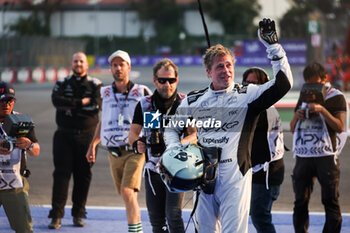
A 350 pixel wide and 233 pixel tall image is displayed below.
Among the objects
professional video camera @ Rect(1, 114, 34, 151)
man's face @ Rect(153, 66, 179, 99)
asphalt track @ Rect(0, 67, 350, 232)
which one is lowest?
asphalt track @ Rect(0, 67, 350, 232)

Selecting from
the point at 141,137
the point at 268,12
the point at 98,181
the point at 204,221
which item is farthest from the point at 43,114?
the point at 204,221

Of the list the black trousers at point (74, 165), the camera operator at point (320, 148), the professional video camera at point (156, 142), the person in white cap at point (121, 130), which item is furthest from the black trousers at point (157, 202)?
the black trousers at point (74, 165)

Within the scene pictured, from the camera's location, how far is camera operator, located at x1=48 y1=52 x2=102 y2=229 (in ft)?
24.7

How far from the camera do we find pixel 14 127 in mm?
5102

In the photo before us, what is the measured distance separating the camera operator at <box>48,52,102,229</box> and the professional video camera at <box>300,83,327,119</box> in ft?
8.80

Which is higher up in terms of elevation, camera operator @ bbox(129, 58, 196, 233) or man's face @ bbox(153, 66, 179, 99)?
man's face @ bbox(153, 66, 179, 99)

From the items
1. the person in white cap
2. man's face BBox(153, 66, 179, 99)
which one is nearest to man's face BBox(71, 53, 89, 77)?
the person in white cap

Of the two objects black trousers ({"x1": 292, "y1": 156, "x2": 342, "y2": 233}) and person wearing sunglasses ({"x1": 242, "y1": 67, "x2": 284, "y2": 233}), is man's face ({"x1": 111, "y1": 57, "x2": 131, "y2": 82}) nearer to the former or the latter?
person wearing sunglasses ({"x1": 242, "y1": 67, "x2": 284, "y2": 233})

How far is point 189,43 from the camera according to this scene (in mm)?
48969

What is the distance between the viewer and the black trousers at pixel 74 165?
24.5 feet

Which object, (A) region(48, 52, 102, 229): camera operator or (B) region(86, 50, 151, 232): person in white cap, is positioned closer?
(B) region(86, 50, 151, 232): person in white cap

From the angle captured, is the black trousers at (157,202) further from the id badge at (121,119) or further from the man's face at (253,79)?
the man's face at (253,79)

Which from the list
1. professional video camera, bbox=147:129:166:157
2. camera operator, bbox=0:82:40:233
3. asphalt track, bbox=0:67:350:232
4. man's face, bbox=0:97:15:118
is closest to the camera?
camera operator, bbox=0:82:40:233

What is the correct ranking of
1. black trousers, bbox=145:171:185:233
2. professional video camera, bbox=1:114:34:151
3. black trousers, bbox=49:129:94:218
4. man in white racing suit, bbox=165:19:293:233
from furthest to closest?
black trousers, bbox=49:129:94:218, black trousers, bbox=145:171:185:233, professional video camera, bbox=1:114:34:151, man in white racing suit, bbox=165:19:293:233
